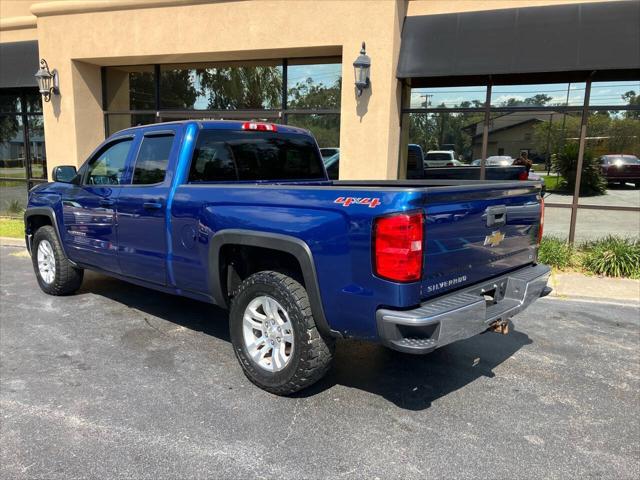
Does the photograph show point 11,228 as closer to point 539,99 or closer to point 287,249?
point 287,249

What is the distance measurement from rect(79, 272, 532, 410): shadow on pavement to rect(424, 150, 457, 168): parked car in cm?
493

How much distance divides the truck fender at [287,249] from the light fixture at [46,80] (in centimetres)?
908

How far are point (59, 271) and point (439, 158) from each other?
6.62 meters

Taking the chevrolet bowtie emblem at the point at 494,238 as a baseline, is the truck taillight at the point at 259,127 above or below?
above

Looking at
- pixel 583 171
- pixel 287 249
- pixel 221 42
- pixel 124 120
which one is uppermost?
pixel 221 42

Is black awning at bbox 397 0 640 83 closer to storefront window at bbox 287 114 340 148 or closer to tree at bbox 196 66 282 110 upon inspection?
storefront window at bbox 287 114 340 148

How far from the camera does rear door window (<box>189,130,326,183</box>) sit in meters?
4.32

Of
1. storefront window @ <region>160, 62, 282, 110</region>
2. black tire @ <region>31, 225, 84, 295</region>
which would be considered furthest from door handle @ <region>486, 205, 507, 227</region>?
storefront window @ <region>160, 62, 282, 110</region>

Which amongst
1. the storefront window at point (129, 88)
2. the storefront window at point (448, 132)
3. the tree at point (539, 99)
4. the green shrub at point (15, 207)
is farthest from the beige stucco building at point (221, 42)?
the green shrub at point (15, 207)

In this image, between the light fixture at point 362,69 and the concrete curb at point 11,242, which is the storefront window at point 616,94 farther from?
the concrete curb at point 11,242

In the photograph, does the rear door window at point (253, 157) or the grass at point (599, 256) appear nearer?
the rear door window at point (253, 157)

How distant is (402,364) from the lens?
13.9 ft

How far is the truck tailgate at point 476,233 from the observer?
3.02 m

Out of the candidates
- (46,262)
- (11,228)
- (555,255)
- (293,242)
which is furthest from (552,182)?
(11,228)
